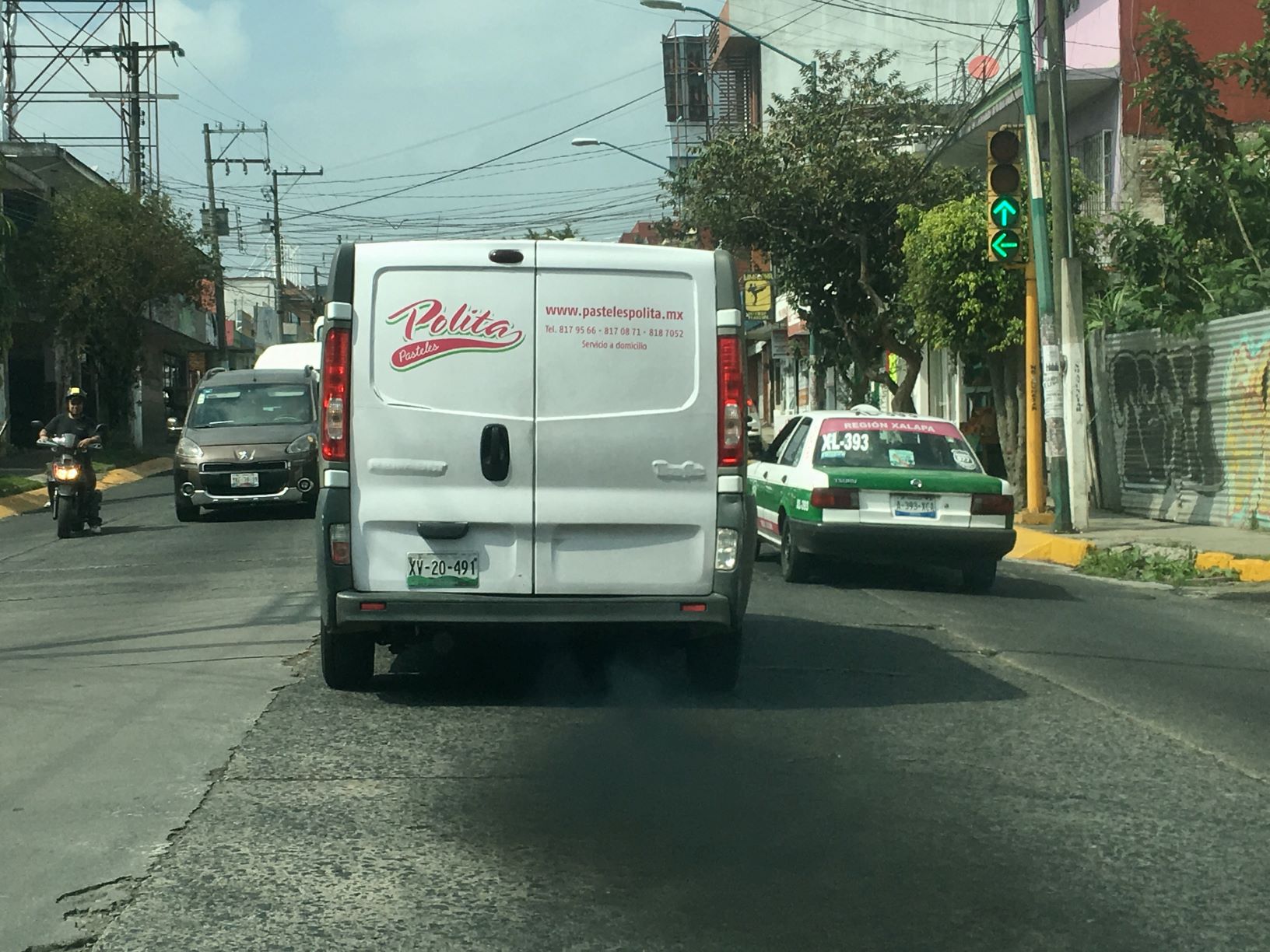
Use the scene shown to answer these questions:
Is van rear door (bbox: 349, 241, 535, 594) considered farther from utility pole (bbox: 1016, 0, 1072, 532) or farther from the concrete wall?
the concrete wall

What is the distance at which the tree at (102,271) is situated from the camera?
39.2 m

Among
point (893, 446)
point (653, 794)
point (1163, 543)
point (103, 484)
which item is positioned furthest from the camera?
point (103, 484)

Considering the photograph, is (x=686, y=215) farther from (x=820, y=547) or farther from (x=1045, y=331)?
(x=820, y=547)

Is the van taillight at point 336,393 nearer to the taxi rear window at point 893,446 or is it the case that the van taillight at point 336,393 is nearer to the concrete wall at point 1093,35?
the taxi rear window at point 893,446

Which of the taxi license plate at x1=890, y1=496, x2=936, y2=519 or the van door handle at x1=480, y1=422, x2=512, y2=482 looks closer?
the van door handle at x1=480, y1=422, x2=512, y2=482

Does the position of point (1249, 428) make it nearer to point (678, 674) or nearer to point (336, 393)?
point (678, 674)

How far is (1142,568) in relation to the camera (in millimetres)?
15383

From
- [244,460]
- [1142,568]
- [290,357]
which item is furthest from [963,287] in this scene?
[290,357]

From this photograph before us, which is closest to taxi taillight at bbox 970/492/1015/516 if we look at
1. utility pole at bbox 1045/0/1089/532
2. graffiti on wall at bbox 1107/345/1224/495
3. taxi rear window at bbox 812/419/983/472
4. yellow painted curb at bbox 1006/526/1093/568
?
taxi rear window at bbox 812/419/983/472

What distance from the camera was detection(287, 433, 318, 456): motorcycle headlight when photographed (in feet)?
68.9

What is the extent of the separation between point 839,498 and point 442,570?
6.46 meters

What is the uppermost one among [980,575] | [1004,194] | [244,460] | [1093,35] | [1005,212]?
[1093,35]

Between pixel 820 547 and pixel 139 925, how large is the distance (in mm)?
9431

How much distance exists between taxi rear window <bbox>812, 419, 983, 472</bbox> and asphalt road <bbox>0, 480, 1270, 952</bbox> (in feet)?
11.4
